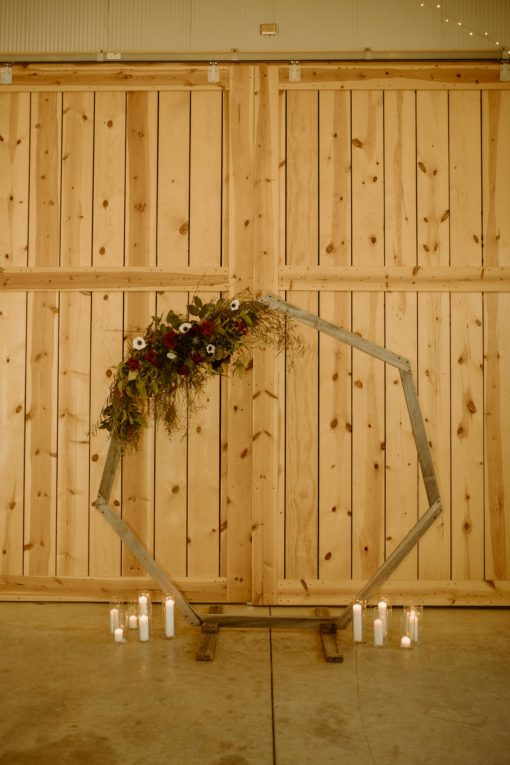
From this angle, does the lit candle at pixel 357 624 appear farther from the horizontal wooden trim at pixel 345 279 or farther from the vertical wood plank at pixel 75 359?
the horizontal wooden trim at pixel 345 279

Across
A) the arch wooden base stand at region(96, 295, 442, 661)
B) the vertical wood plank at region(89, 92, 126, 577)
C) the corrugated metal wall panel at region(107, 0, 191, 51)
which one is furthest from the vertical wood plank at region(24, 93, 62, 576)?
the arch wooden base stand at region(96, 295, 442, 661)

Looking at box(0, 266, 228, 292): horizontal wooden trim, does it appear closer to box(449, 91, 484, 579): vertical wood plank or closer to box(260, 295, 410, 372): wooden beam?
box(260, 295, 410, 372): wooden beam

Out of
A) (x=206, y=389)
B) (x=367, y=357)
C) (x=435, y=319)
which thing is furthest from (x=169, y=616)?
(x=435, y=319)

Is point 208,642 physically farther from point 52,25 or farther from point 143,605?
point 52,25

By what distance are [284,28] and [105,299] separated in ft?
7.12

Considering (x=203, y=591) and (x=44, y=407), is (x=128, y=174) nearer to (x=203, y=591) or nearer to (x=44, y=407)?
(x=44, y=407)

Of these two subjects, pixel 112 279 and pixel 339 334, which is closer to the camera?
pixel 339 334

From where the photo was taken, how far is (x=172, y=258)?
4.46 metres

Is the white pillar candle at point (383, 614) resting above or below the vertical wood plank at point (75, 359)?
below

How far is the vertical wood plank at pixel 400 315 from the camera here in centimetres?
439

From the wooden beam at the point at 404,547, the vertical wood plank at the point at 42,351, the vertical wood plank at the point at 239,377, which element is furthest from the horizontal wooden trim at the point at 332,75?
the wooden beam at the point at 404,547

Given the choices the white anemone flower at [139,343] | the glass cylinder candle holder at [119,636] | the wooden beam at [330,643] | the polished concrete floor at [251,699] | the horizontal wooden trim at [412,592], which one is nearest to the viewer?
the polished concrete floor at [251,699]

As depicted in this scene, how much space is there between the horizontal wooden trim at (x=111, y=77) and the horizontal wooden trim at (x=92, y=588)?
3282mm

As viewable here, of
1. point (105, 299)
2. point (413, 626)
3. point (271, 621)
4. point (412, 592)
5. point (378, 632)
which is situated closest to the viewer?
point (378, 632)
